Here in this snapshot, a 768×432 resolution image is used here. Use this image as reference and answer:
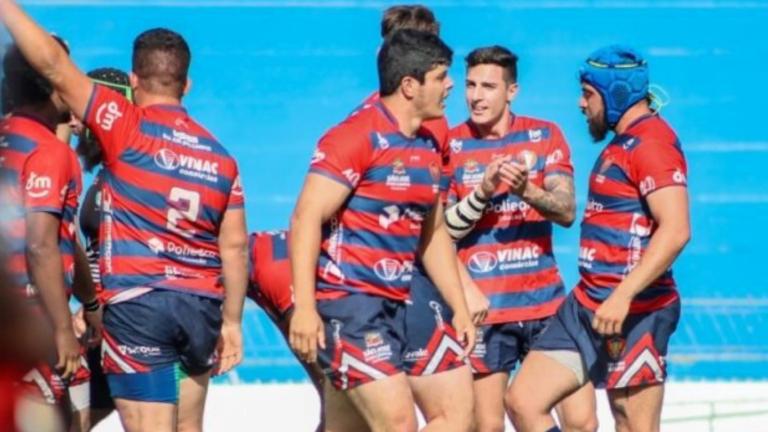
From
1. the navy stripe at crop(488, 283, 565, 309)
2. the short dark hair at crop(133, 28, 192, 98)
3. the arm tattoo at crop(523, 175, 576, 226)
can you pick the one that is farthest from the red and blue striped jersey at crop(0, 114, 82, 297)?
the navy stripe at crop(488, 283, 565, 309)

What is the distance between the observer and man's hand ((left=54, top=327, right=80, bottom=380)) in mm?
5996

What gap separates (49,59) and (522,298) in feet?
8.86

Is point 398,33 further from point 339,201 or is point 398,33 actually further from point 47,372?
point 47,372

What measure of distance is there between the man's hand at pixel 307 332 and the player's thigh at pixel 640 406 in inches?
60.4

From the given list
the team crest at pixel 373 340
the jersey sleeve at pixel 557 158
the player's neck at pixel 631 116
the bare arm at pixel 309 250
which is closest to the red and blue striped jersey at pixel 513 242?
the jersey sleeve at pixel 557 158

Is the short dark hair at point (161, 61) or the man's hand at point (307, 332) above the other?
the short dark hair at point (161, 61)

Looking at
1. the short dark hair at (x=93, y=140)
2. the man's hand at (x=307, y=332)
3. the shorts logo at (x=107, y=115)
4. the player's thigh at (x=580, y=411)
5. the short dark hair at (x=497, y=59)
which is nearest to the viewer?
the man's hand at (x=307, y=332)

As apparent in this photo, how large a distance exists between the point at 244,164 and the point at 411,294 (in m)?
5.36

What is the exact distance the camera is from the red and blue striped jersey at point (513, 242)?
7.43 meters

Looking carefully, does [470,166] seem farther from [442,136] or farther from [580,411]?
[580,411]

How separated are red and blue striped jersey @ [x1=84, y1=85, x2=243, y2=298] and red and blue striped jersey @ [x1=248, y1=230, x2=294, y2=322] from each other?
61 cm

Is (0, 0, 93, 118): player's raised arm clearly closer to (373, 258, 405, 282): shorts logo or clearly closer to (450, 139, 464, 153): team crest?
(373, 258, 405, 282): shorts logo

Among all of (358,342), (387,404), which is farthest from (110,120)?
(387,404)

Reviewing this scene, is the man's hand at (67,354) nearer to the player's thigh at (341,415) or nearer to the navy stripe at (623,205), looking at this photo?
the player's thigh at (341,415)
